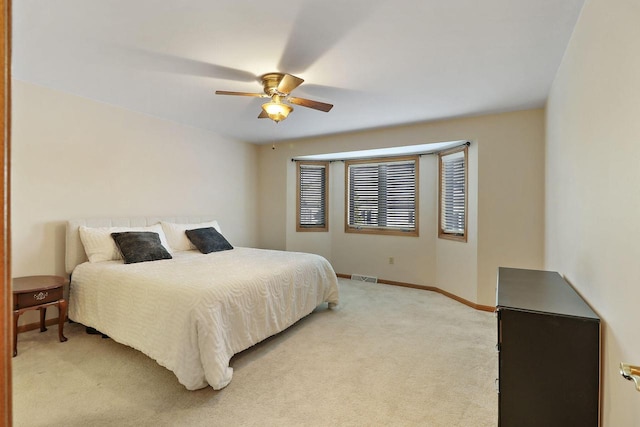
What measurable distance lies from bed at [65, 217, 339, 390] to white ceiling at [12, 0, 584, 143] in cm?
169

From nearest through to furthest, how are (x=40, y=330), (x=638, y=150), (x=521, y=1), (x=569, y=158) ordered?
1. (x=638, y=150)
2. (x=521, y=1)
3. (x=569, y=158)
4. (x=40, y=330)

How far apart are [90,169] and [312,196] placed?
11.1 feet

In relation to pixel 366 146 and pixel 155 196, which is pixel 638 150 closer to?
pixel 366 146

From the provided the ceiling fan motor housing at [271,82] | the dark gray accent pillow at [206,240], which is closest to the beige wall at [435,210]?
the dark gray accent pillow at [206,240]

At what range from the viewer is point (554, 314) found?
4.71ft

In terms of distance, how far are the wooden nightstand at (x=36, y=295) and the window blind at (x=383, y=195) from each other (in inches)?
161

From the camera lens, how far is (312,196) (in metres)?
5.79

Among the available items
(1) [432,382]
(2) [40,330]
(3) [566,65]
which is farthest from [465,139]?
(2) [40,330]

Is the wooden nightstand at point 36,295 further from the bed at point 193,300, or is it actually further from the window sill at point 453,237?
the window sill at point 453,237

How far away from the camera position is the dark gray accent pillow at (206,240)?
13.0 feet

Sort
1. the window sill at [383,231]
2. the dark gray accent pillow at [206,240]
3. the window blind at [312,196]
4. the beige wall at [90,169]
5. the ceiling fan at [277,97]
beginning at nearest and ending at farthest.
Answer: the ceiling fan at [277,97] → the beige wall at [90,169] → the dark gray accent pillow at [206,240] → the window sill at [383,231] → the window blind at [312,196]

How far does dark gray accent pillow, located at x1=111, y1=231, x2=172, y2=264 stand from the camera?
316cm

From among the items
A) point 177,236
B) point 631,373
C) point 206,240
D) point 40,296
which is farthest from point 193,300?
point 631,373

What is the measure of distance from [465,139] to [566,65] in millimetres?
1735
